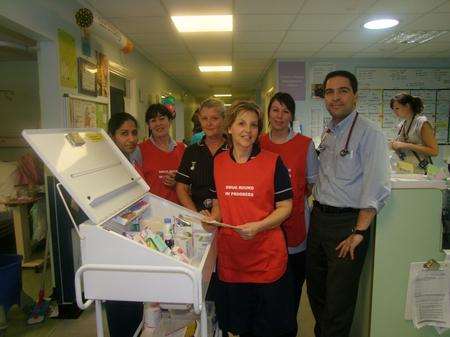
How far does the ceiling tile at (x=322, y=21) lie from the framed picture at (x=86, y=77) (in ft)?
6.24

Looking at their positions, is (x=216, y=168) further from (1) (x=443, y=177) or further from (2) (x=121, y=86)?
(2) (x=121, y=86)

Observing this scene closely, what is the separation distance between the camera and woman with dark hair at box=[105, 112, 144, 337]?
1770 millimetres

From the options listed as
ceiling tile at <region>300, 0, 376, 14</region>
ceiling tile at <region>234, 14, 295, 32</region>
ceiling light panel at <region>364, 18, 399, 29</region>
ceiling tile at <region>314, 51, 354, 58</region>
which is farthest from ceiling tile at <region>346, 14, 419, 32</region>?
ceiling tile at <region>314, 51, 354, 58</region>

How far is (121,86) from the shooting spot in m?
4.25

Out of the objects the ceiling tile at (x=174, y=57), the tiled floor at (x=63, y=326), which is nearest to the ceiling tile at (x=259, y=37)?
the ceiling tile at (x=174, y=57)

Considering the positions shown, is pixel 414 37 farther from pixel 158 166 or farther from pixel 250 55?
pixel 158 166

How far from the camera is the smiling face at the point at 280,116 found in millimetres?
1857

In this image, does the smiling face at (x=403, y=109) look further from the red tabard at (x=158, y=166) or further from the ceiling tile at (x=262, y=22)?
the red tabard at (x=158, y=166)

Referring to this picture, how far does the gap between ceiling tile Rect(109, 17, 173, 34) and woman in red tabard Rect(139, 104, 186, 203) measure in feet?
4.36

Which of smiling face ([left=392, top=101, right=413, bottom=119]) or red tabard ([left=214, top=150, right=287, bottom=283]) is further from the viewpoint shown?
smiling face ([left=392, top=101, right=413, bottom=119])

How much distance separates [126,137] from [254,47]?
9.41ft

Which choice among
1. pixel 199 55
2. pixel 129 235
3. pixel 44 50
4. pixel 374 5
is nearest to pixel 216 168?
pixel 129 235

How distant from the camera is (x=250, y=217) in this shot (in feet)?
4.78

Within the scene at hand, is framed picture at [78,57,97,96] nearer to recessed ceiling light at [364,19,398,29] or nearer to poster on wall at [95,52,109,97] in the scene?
poster on wall at [95,52,109,97]
